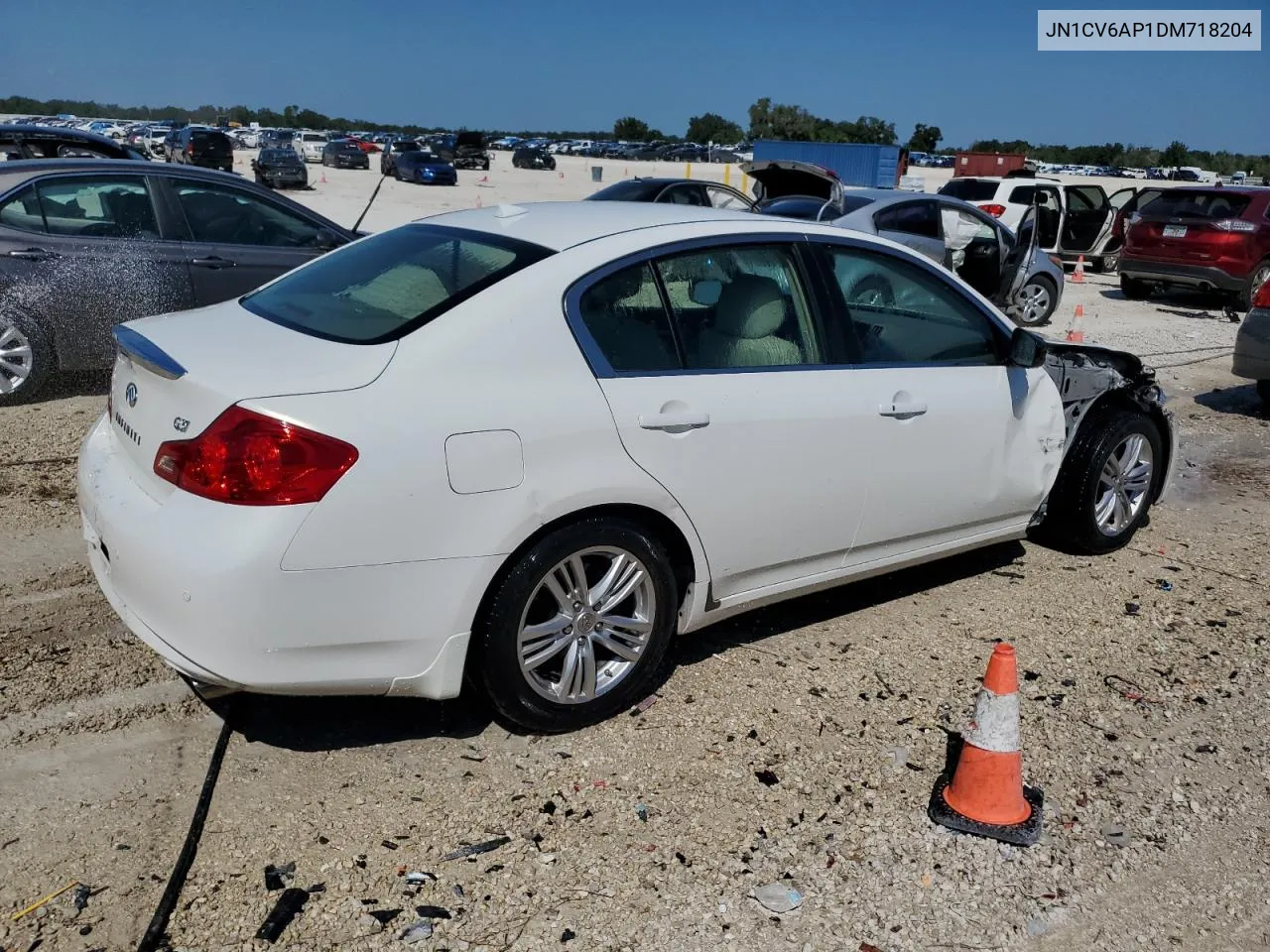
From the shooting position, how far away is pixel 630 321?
3.58 metres

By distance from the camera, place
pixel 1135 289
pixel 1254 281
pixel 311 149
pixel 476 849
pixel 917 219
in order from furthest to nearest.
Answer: pixel 311 149, pixel 1135 289, pixel 1254 281, pixel 917 219, pixel 476 849

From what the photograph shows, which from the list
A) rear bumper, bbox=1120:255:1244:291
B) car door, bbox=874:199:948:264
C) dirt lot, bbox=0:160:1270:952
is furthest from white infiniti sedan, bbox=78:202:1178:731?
rear bumper, bbox=1120:255:1244:291

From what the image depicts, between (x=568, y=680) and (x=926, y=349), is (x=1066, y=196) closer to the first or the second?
(x=926, y=349)

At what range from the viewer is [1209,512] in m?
6.41

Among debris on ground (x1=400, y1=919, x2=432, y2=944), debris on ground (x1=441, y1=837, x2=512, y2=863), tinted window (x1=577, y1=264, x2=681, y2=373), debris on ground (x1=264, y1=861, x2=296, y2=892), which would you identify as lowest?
debris on ground (x1=400, y1=919, x2=432, y2=944)

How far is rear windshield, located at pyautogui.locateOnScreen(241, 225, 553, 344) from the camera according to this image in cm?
338

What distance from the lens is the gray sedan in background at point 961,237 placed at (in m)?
12.4

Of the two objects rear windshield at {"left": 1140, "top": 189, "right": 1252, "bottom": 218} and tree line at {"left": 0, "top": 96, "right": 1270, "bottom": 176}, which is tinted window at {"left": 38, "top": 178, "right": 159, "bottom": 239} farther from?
tree line at {"left": 0, "top": 96, "right": 1270, "bottom": 176}

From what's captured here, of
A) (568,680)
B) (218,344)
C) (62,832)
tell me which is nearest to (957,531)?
(568,680)

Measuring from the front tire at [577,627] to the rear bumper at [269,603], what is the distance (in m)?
0.12

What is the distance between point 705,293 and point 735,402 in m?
0.43

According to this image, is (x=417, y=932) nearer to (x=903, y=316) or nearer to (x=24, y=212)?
(x=903, y=316)

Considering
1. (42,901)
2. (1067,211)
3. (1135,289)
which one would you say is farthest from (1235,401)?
(1067,211)

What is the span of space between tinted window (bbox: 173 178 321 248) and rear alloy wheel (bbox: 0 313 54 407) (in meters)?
1.21
